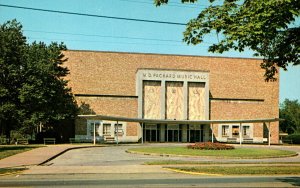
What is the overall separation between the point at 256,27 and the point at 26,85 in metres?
40.5

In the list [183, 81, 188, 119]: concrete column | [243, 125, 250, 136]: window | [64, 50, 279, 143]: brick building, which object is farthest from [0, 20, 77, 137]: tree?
[243, 125, 250, 136]: window

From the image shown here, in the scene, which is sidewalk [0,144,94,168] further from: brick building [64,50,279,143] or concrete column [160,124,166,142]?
concrete column [160,124,166,142]

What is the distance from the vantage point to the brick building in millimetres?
59656

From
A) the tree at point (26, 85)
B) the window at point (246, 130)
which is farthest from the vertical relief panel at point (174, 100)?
the tree at point (26, 85)

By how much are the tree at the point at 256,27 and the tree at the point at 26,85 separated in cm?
3808

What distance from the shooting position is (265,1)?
33.3ft

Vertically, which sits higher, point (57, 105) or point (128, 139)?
point (57, 105)

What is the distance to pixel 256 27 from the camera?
10.2 m

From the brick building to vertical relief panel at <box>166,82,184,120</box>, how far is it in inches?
2.2

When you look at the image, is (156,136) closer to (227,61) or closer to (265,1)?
(227,61)

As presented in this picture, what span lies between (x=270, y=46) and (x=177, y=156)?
19541 mm

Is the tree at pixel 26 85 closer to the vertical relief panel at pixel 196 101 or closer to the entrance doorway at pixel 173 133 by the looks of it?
the entrance doorway at pixel 173 133

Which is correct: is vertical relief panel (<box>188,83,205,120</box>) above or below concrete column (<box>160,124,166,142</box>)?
above

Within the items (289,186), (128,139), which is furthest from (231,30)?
(128,139)
